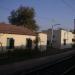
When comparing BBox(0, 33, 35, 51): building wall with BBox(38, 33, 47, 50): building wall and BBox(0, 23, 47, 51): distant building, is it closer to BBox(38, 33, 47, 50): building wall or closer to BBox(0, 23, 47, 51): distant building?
BBox(0, 23, 47, 51): distant building

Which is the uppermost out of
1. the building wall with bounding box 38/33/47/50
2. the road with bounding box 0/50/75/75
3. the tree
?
the tree

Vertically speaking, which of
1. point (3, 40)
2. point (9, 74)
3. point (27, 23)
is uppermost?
point (27, 23)

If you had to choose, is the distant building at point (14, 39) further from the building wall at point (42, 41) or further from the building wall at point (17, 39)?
the building wall at point (42, 41)

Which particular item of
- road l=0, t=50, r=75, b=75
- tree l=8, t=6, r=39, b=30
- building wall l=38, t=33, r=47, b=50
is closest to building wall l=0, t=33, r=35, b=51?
building wall l=38, t=33, r=47, b=50

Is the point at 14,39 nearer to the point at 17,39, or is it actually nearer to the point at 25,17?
the point at 17,39

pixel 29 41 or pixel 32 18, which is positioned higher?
pixel 32 18

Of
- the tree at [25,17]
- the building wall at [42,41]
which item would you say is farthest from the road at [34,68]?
the tree at [25,17]

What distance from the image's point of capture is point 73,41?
83.6m

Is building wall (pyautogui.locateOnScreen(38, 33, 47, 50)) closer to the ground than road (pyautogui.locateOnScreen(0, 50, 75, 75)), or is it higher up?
higher up

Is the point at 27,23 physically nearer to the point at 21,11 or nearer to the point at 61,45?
the point at 21,11

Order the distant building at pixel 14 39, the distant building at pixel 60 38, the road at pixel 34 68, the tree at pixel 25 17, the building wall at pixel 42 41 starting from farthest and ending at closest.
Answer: the tree at pixel 25 17, the distant building at pixel 60 38, the building wall at pixel 42 41, the distant building at pixel 14 39, the road at pixel 34 68

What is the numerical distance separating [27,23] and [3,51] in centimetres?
4178

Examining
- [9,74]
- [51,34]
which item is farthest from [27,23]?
[9,74]

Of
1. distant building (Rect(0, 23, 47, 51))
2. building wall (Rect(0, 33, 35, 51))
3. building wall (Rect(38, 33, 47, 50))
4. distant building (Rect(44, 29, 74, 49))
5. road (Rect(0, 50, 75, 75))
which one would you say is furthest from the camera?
distant building (Rect(44, 29, 74, 49))
